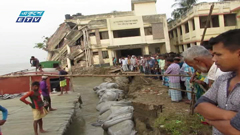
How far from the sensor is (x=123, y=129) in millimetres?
4090

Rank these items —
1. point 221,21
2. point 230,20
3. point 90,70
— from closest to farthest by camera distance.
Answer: point 221,21, point 230,20, point 90,70

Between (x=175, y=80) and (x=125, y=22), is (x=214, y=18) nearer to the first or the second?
(x=125, y=22)

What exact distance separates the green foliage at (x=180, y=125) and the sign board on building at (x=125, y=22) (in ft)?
52.8

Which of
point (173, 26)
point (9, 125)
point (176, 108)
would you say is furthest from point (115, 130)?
point (173, 26)

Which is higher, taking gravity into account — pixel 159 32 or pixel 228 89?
pixel 159 32

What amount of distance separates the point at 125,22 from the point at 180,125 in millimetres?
16764

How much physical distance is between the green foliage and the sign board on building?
16.1 m

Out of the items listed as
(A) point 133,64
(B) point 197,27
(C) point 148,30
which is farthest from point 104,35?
(B) point 197,27

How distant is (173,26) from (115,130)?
19322 mm

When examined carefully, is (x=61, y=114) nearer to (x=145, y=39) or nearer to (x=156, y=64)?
(x=156, y=64)

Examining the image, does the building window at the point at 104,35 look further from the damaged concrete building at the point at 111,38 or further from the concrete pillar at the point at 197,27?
the concrete pillar at the point at 197,27

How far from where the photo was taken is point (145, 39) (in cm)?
1955

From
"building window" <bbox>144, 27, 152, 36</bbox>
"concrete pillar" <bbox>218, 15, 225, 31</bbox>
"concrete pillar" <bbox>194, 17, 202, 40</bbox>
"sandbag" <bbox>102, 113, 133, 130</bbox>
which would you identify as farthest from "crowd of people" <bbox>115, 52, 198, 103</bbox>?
"concrete pillar" <bbox>218, 15, 225, 31</bbox>

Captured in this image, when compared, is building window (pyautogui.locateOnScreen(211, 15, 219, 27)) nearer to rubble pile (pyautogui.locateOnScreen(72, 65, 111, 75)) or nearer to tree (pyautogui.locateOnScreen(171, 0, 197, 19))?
tree (pyautogui.locateOnScreen(171, 0, 197, 19))
